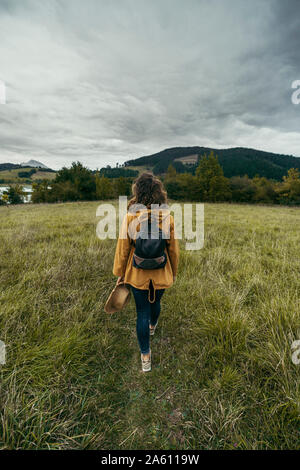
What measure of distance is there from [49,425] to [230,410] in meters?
1.72

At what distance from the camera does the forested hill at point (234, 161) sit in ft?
287

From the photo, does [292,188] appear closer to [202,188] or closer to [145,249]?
[202,188]

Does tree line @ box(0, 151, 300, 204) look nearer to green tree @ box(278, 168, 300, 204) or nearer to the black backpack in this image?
green tree @ box(278, 168, 300, 204)

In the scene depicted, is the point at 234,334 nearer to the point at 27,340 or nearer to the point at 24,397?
the point at 24,397

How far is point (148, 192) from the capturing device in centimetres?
211

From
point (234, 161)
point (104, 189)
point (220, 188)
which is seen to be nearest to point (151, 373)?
point (220, 188)

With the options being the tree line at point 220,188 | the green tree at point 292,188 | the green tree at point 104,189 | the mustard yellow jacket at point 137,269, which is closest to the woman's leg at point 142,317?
the mustard yellow jacket at point 137,269

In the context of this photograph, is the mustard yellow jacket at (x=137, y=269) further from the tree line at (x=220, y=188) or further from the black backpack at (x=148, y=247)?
the tree line at (x=220, y=188)

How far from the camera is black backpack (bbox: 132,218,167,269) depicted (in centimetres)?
187

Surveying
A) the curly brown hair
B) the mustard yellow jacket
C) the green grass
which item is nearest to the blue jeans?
the mustard yellow jacket

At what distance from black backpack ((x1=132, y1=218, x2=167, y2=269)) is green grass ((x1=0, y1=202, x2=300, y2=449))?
4.47 feet

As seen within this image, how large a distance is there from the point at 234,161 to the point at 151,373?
122m
